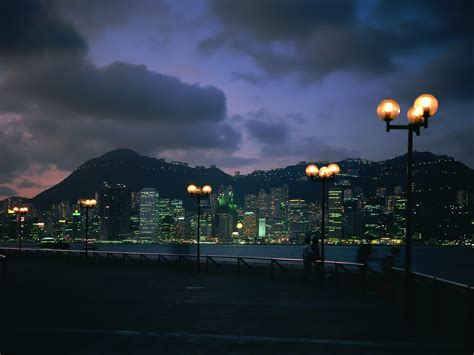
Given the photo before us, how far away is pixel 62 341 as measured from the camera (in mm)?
9125

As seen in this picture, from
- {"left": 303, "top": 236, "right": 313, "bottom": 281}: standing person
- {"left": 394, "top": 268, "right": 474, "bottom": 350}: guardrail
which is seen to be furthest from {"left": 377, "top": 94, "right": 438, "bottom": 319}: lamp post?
{"left": 303, "top": 236, "right": 313, "bottom": 281}: standing person

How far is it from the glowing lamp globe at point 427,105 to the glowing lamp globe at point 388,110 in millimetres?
828

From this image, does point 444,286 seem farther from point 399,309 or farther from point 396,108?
point 396,108

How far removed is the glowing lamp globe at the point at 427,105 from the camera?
12.6 m

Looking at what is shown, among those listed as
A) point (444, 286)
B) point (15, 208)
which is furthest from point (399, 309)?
point (15, 208)

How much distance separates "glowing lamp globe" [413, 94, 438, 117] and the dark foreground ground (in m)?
5.09

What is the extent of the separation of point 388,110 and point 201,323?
7.27 meters

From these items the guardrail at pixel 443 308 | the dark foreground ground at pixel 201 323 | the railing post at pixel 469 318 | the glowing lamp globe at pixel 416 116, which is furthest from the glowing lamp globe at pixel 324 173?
the railing post at pixel 469 318

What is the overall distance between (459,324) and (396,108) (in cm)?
588

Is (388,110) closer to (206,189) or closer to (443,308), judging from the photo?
(443,308)

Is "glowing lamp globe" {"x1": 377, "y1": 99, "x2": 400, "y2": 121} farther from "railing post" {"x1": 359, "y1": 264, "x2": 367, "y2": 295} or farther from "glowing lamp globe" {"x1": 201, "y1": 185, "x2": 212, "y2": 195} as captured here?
"glowing lamp globe" {"x1": 201, "y1": 185, "x2": 212, "y2": 195}

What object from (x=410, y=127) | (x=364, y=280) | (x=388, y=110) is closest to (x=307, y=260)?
(x=364, y=280)

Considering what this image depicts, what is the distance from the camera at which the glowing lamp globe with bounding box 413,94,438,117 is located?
12555 mm

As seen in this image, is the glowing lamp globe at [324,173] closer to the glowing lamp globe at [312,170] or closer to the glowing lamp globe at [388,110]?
the glowing lamp globe at [312,170]
